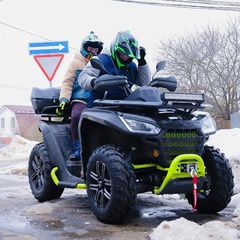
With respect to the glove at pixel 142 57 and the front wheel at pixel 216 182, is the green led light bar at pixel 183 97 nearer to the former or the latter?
the front wheel at pixel 216 182

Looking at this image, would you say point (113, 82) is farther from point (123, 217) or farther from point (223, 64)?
point (223, 64)

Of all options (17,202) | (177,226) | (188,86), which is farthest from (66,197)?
(188,86)

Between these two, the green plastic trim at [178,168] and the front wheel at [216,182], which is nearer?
the green plastic trim at [178,168]

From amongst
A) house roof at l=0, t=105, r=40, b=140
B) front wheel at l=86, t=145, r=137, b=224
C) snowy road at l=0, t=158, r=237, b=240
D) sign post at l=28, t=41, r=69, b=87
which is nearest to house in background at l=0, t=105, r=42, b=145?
house roof at l=0, t=105, r=40, b=140

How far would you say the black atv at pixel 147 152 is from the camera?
4.77 meters

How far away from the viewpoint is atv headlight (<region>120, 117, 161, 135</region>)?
15.6 feet

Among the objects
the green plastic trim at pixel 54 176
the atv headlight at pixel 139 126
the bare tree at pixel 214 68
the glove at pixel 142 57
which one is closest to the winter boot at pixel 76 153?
the green plastic trim at pixel 54 176

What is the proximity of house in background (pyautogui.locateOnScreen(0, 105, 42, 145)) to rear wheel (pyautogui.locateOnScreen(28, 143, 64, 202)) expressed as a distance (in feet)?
106

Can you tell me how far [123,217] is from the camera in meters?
4.87

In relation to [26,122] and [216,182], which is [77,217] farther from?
[26,122]

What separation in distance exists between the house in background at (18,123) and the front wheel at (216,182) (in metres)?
33.8

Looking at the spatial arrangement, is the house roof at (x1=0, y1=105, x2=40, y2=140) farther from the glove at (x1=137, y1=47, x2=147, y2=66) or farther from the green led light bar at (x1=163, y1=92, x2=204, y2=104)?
the green led light bar at (x1=163, y1=92, x2=204, y2=104)

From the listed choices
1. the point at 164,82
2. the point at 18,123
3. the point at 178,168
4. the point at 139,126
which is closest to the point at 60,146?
the point at 164,82

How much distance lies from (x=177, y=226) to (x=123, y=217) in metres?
0.75
